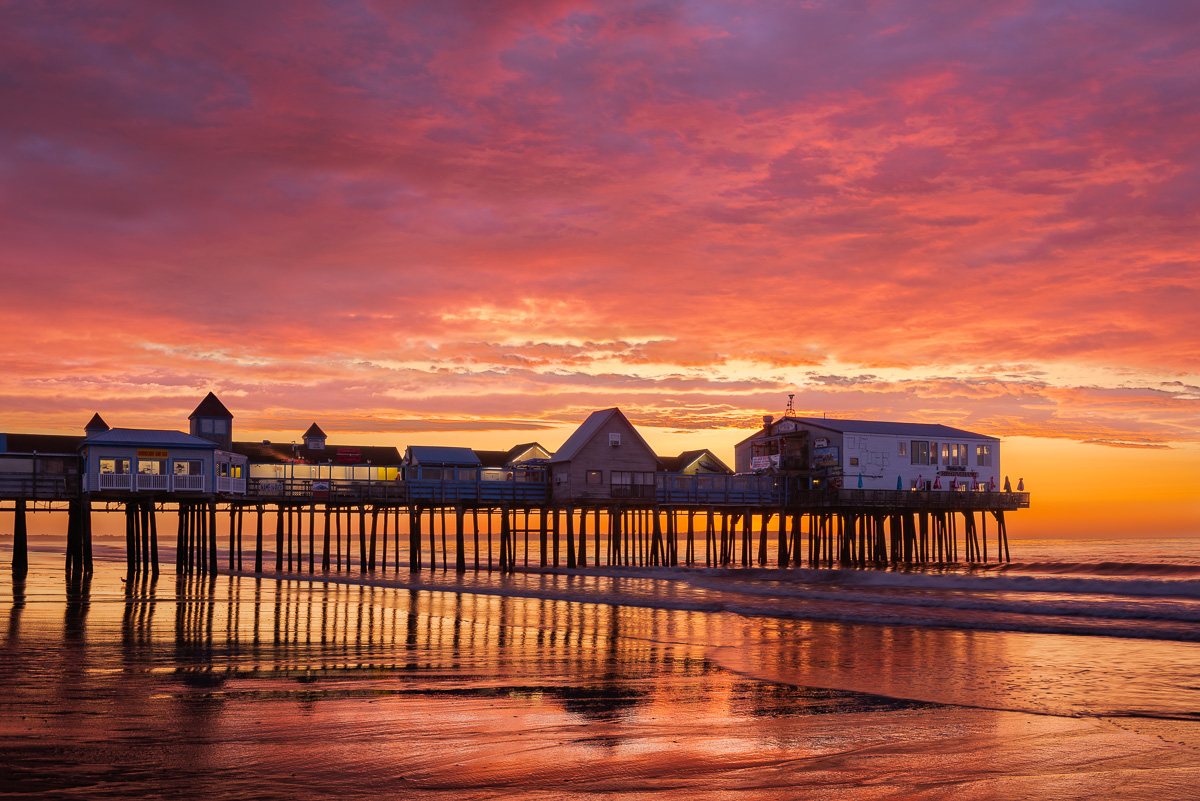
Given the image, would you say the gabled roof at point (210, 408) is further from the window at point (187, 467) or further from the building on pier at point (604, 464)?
the building on pier at point (604, 464)

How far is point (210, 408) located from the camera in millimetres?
59500

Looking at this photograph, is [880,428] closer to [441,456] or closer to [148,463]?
[441,456]

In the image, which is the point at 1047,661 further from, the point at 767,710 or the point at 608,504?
the point at 608,504

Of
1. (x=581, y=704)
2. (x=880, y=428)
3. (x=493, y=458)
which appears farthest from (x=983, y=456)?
(x=581, y=704)

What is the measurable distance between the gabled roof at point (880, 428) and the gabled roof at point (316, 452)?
3024 centimetres

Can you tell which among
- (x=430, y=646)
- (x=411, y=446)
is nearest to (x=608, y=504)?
(x=411, y=446)

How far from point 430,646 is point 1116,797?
12.4 metres

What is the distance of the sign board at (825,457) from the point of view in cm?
6094

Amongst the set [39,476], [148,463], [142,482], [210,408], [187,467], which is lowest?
[142,482]

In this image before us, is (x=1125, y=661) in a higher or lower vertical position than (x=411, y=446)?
lower

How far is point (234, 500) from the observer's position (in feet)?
164

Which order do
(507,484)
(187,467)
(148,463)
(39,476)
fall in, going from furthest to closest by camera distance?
(507,484)
(187,467)
(148,463)
(39,476)

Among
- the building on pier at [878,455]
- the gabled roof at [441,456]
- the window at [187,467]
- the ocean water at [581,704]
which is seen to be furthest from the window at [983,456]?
the window at [187,467]

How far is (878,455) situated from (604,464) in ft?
59.5
